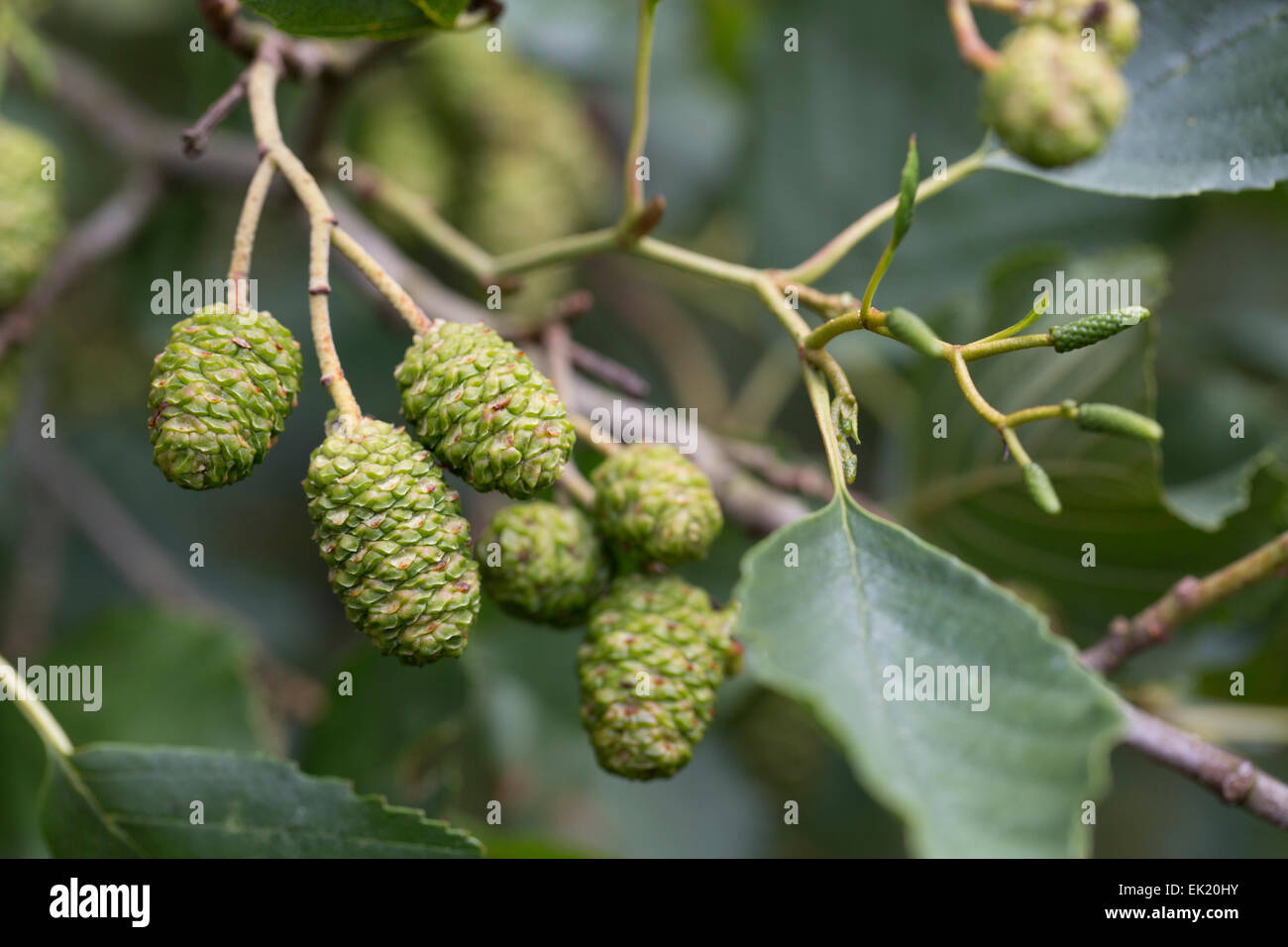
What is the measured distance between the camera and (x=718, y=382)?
8.61ft

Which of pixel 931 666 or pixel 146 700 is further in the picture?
pixel 146 700

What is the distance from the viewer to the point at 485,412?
3.22 ft

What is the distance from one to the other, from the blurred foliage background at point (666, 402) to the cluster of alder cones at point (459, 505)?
519mm

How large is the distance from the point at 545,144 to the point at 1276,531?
152 cm

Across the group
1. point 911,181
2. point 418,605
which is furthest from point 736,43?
point 418,605

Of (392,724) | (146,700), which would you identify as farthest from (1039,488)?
(146,700)

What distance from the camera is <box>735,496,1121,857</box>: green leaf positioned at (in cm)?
80

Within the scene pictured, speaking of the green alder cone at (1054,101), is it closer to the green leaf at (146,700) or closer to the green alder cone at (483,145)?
the green alder cone at (483,145)

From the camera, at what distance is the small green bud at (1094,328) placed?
88 cm

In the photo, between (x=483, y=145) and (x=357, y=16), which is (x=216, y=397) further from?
(x=483, y=145)

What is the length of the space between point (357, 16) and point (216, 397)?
0.44m

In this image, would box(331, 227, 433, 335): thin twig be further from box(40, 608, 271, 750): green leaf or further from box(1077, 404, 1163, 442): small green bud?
box(40, 608, 271, 750): green leaf

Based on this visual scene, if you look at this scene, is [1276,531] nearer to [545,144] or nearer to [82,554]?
[545,144]

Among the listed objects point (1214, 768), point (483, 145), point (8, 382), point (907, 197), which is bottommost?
point (1214, 768)
